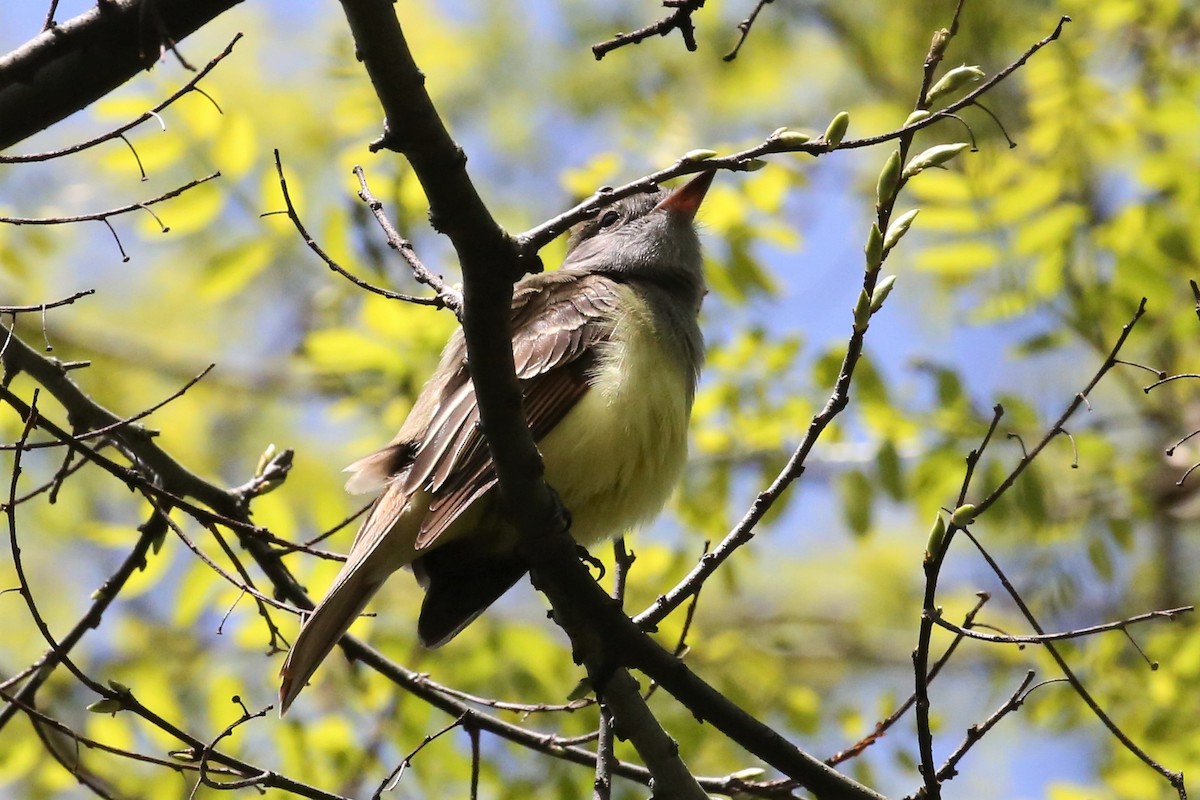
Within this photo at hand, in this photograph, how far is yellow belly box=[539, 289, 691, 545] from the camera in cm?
461

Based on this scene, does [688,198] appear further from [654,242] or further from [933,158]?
[933,158]

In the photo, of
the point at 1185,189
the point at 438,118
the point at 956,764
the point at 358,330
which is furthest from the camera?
the point at 358,330

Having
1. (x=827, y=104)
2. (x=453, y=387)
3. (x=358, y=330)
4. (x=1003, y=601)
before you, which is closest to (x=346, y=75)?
(x=358, y=330)

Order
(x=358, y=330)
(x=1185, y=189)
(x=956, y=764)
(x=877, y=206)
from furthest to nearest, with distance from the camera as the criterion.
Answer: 1. (x=358, y=330)
2. (x=1185, y=189)
3. (x=956, y=764)
4. (x=877, y=206)

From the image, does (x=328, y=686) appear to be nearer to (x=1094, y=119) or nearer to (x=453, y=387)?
(x=453, y=387)

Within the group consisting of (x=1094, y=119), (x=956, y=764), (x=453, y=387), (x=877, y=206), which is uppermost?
(x=1094, y=119)

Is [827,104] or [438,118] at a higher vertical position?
[827,104]

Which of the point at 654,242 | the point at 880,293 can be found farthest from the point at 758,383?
the point at 880,293

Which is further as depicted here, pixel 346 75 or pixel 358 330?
pixel 358 330

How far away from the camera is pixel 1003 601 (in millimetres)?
10172

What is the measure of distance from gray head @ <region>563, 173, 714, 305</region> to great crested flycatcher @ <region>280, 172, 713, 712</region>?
0.76 m

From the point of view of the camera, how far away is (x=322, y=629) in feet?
14.2

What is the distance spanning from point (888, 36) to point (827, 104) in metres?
0.97

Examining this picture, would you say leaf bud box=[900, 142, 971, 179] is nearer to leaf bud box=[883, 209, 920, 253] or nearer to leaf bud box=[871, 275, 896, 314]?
leaf bud box=[883, 209, 920, 253]
